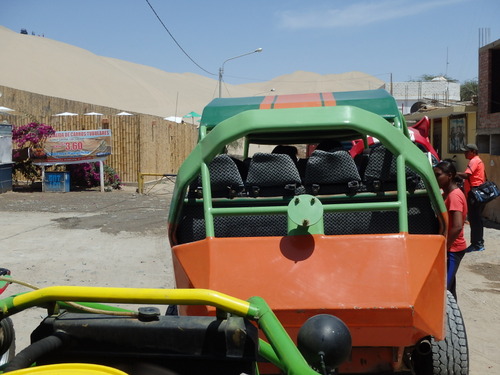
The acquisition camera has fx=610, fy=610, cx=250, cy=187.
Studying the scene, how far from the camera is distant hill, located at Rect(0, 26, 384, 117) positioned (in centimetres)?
6538

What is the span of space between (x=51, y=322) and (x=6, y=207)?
1370cm

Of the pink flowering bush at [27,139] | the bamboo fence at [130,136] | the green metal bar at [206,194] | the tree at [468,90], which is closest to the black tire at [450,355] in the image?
the green metal bar at [206,194]

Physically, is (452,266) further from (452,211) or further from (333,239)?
(333,239)

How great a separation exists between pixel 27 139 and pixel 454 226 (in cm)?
1643

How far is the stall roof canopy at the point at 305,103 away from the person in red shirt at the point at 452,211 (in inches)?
38.2

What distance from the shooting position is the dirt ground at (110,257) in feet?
19.5

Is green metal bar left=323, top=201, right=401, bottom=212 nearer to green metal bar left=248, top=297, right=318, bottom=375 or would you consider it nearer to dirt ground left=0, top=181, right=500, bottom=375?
green metal bar left=248, top=297, right=318, bottom=375

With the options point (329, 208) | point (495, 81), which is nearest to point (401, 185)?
point (329, 208)

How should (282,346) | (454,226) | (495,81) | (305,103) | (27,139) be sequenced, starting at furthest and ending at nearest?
(27,139) → (495,81) → (454,226) → (305,103) → (282,346)

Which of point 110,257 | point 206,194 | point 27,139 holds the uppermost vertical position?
point 27,139

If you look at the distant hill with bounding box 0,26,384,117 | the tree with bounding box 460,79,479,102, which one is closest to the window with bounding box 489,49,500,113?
the tree with bounding box 460,79,479,102

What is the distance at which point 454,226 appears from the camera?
523 cm

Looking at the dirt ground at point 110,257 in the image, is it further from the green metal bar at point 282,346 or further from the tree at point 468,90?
the tree at point 468,90

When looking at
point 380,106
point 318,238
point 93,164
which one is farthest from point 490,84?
point 318,238
